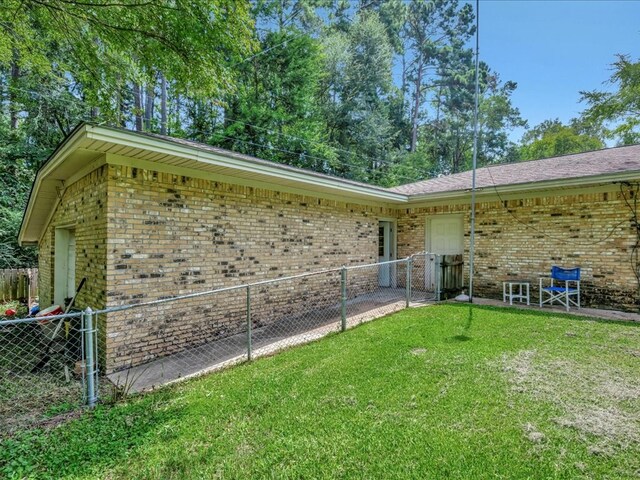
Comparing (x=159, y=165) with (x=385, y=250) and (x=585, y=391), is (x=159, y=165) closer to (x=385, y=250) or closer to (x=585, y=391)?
(x=585, y=391)

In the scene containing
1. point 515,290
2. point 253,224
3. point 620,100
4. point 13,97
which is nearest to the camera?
point 253,224

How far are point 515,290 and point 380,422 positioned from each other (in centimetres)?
679

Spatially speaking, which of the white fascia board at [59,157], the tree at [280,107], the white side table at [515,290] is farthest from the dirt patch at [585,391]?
the tree at [280,107]

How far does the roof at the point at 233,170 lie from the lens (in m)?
4.37

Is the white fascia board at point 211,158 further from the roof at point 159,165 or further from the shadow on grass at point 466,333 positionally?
the shadow on grass at point 466,333

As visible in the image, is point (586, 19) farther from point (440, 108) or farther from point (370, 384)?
point (440, 108)

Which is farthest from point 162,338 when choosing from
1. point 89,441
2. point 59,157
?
point 59,157

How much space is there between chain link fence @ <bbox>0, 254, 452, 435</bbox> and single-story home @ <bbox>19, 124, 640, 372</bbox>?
5 centimetres

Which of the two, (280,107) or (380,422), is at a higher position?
(280,107)

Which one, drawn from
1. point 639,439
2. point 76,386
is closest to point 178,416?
point 76,386

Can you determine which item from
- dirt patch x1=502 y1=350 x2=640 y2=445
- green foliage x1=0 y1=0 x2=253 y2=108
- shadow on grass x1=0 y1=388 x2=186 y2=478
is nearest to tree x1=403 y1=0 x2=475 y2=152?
green foliage x1=0 y1=0 x2=253 y2=108

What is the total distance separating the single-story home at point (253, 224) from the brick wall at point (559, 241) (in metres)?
0.02

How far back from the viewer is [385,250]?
10.1 meters

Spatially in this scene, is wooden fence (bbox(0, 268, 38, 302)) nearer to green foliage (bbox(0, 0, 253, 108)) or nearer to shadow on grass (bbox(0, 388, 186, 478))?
green foliage (bbox(0, 0, 253, 108))
